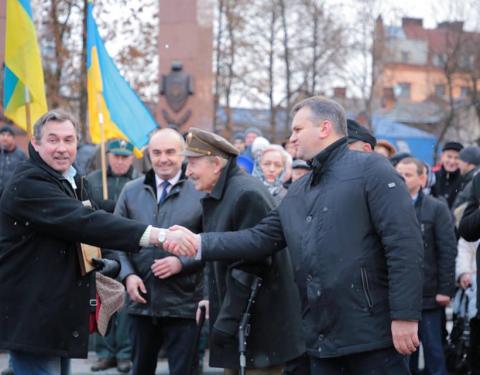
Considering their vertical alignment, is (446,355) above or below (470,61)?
below

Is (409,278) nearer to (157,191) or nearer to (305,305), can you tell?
(305,305)

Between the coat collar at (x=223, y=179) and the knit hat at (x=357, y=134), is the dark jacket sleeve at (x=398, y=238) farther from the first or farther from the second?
the knit hat at (x=357, y=134)

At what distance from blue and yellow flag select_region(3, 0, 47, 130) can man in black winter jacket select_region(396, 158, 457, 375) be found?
345 cm

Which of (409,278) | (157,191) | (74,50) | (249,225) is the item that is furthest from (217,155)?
(74,50)

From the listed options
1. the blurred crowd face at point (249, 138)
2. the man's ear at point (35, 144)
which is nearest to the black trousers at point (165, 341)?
the man's ear at point (35, 144)

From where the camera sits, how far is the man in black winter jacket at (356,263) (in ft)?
13.8

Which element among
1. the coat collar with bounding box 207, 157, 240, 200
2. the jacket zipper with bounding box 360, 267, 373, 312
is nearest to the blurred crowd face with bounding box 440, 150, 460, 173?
the coat collar with bounding box 207, 157, 240, 200

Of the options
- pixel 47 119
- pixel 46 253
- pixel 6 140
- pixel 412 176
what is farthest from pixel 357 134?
pixel 6 140

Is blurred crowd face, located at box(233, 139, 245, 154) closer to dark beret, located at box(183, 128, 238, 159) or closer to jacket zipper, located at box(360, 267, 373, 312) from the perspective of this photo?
A: dark beret, located at box(183, 128, 238, 159)

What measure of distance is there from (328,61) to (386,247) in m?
27.8

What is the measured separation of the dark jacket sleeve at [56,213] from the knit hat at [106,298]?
0.46 m

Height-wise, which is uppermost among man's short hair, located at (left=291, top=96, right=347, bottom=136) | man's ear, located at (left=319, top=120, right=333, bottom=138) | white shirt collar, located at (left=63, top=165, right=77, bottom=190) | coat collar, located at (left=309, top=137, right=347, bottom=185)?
man's short hair, located at (left=291, top=96, right=347, bottom=136)

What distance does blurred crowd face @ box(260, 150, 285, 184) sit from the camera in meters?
8.19

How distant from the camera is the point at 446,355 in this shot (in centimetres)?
805
